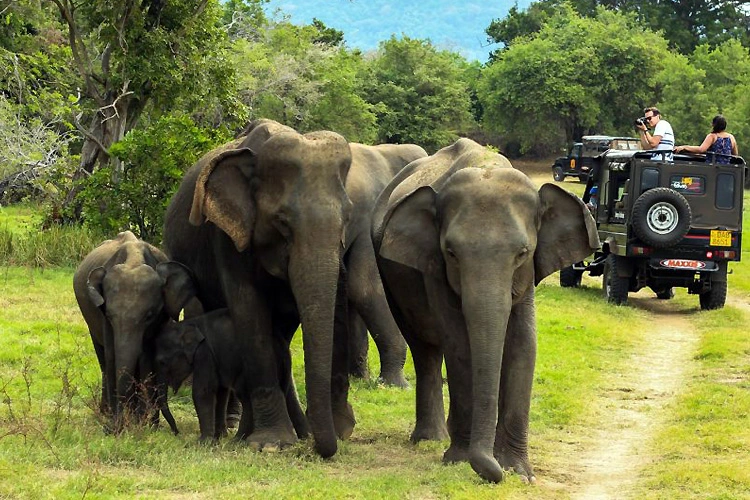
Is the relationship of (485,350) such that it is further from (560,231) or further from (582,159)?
(582,159)

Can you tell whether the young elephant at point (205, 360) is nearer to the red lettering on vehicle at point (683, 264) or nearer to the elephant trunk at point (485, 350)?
the elephant trunk at point (485, 350)

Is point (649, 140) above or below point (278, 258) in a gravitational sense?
above

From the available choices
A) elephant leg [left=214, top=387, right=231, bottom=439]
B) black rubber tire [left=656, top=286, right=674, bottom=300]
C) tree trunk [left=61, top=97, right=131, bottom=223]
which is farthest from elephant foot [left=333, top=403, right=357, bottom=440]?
black rubber tire [left=656, top=286, right=674, bottom=300]

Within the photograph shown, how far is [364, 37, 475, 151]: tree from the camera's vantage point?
55.6 metres

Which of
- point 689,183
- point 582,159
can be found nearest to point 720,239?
point 689,183

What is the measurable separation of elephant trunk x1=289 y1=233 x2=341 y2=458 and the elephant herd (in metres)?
0.01

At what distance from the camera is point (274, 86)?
4562 centimetres

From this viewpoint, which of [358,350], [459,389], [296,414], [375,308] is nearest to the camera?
[459,389]

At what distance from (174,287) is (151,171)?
8335 millimetres

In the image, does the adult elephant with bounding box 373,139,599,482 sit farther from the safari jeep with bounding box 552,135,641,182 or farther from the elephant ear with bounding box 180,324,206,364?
the safari jeep with bounding box 552,135,641,182

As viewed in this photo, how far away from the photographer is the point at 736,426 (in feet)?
35.0

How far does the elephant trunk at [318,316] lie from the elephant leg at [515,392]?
1212mm

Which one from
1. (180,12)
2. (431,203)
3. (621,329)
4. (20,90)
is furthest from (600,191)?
(431,203)

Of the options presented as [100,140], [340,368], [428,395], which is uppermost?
[100,140]
